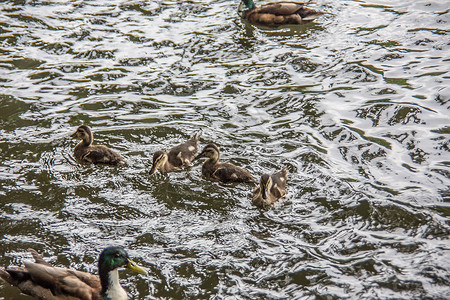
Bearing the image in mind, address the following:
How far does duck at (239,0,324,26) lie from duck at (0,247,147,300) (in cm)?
767

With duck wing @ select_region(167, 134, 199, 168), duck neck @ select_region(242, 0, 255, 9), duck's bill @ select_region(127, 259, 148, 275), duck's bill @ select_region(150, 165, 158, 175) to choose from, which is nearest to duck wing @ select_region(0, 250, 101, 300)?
duck's bill @ select_region(127, 259, 148, 275)

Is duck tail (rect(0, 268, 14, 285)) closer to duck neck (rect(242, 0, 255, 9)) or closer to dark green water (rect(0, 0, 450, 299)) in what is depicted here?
dark green water (rect(0, 0, 450, 299))

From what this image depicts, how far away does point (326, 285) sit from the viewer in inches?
213

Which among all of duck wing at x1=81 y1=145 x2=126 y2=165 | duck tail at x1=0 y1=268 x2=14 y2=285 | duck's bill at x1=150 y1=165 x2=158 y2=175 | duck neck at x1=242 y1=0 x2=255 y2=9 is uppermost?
duck neck at x1=242 y1=0 x2=255 y2=9

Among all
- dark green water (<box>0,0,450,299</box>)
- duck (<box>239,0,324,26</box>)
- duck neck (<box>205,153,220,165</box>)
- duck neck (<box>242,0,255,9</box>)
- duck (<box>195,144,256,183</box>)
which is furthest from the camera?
duck neck (<box>242,0,255,9</box>)

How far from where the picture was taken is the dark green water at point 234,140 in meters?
5.75

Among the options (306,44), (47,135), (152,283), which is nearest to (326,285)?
(152,283)

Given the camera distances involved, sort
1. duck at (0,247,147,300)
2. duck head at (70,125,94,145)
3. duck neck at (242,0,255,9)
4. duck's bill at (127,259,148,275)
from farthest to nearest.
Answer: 1. duck neck at (242,0,255,9)
2. duck head at (70,125,94,145)
3. duck's bill at (127,259,148,275)
4. duck at (0,247,147,300)

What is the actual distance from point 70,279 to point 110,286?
0.39 metres

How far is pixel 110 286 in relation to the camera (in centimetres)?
529

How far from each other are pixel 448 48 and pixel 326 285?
6.54 metres

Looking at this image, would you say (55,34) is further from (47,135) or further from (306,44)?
(306,44)

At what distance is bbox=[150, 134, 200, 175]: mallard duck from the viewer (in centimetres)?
736

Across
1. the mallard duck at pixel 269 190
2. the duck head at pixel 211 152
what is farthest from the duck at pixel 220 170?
the mallard duck at pixel 269 190
